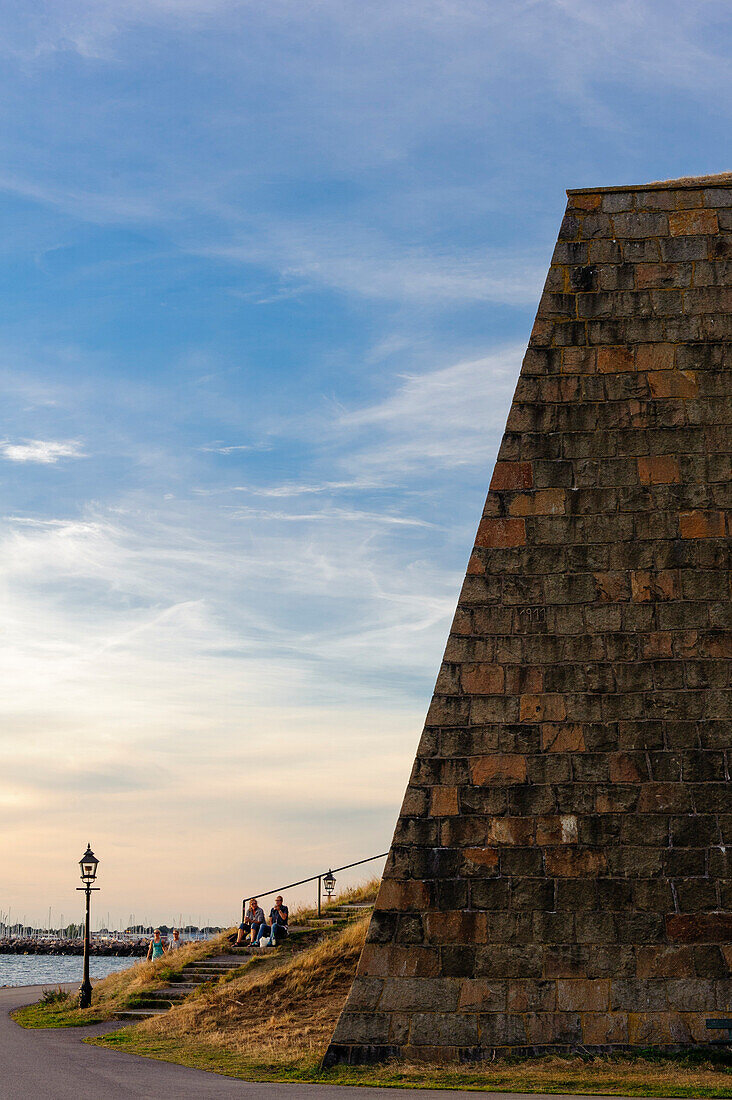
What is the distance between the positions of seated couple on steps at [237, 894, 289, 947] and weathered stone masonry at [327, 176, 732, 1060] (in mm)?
9132

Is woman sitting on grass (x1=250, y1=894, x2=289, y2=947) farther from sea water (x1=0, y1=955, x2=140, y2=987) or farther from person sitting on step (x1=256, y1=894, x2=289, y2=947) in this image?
sea water (x1=0, y1=955, x2=140, y2=987)

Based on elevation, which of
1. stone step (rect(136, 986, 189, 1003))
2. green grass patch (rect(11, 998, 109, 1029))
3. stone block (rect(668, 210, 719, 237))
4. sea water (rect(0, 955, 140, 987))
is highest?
stone block (rect(668, 210, 719, 237))

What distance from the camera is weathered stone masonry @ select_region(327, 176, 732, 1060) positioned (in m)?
10.4

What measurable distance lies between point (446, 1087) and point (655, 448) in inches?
270

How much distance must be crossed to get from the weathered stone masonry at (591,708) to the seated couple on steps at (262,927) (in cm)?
913

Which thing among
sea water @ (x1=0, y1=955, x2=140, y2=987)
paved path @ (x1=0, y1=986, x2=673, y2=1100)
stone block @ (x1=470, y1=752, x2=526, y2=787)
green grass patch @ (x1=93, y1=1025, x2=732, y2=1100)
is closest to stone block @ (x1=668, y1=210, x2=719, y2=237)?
stone block @ (x1=470, y1=752, x2=526, y2=787)

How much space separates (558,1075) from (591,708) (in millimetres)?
3505

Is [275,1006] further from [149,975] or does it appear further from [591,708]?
[591,708]

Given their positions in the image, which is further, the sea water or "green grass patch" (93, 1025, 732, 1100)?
the sea water

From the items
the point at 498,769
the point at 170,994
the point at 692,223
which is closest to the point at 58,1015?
the point at 170,994

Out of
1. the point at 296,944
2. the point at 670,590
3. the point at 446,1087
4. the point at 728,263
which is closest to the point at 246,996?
the point at 296,944

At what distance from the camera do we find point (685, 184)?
12.5 m

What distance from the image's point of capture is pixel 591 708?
11.0m

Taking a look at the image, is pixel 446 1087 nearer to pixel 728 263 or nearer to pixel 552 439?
pixel 552 439
